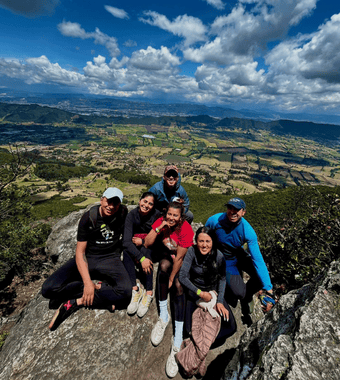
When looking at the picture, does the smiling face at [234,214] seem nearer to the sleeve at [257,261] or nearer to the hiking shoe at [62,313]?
the sleeve at [257,261]

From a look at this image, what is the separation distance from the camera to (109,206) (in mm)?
5449

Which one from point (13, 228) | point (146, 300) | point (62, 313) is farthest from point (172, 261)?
point (13, 228)

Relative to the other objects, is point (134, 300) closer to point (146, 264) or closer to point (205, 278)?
point (146, 264)

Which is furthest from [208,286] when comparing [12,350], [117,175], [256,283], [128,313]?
[117,175]

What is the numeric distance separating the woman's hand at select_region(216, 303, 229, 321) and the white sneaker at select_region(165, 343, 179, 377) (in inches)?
59.7

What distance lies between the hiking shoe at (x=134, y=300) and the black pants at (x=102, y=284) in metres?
0.21

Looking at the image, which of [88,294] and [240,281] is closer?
[88,294]

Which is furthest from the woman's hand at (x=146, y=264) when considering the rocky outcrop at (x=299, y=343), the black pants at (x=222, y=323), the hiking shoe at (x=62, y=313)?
the rocky outcrop at (x=299, y=343)

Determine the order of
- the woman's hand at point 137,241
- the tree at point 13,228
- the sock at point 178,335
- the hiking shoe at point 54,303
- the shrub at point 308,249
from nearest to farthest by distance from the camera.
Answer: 1. the sock at point 178,335
2. the hiking shoe at point 54,303
3. the woman's hand at point 137,241
4. the shrub at point 308,249
5. the tree at point 13,228

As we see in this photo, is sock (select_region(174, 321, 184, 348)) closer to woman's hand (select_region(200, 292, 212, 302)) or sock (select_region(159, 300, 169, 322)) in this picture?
sock (select_region(159, 300, 169, 322))

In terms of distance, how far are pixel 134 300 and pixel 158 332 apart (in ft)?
3.88

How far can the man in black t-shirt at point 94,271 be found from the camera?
17.4 feet

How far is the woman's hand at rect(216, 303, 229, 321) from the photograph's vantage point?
490cm

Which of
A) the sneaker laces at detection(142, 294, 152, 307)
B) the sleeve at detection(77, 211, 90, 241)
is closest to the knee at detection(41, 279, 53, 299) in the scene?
the sleeve at detection(77, 211, 90, 241)
